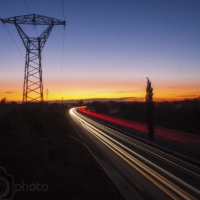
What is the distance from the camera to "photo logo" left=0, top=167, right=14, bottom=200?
326 inches

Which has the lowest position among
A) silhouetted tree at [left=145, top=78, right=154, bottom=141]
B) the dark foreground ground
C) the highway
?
the highway

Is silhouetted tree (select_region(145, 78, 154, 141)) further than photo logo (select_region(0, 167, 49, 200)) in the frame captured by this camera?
Yes

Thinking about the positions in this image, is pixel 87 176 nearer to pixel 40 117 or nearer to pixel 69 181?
pixel 69 181

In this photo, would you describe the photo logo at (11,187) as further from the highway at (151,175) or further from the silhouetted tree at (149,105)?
the silhouetted tree at (149,105)

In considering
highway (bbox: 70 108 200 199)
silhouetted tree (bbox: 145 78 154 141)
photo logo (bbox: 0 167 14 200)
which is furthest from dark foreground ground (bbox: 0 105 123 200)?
silhouetted tree (bbox: 145 78 154 141)

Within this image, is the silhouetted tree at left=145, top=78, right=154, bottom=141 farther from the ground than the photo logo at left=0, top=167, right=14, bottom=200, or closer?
farther from the ground

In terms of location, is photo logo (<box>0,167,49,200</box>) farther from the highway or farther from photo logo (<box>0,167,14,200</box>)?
the highway

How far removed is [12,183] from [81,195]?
2.36m

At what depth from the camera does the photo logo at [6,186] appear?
8289 mm

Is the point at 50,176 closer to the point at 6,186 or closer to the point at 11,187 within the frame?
the point at 11,187

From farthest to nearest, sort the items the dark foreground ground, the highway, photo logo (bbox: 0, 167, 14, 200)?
the highway → the dark foreground ground → photo logo (bbox: 0, 167, 14, 200)

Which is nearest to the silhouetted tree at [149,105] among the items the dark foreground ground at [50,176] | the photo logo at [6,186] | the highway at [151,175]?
the highway at [151,175]

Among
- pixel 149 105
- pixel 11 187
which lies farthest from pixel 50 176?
pixel 149 105

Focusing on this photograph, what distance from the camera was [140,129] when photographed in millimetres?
40750
